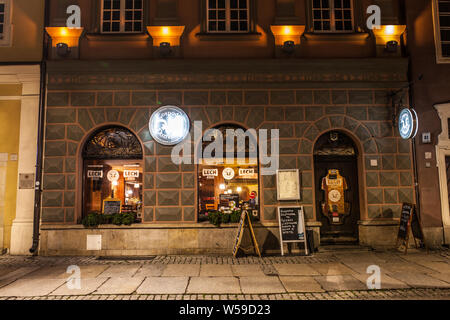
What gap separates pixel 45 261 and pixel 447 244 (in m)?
11.2

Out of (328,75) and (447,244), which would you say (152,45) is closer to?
(328,75)

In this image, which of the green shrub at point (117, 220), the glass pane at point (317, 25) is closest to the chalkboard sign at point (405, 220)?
the glass pane at point (317, 25)

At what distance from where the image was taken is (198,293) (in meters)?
5.50

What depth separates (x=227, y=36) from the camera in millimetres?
9172

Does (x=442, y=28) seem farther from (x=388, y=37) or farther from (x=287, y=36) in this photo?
(x=287, y=36)

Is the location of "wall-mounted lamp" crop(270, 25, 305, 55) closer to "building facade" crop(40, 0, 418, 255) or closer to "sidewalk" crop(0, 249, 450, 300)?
"building facade" crop(40, 0, 418, 255)

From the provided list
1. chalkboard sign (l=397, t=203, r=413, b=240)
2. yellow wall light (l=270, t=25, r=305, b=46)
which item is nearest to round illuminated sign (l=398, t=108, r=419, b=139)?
chalkboard sign (l=397, t=203, r=413, b=240)

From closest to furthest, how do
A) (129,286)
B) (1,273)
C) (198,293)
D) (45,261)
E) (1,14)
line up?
(198,293) < (129,286) < (1,273) < (45,261) < (1,14)

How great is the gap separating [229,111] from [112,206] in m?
4.50

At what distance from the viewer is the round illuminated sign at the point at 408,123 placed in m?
8.12

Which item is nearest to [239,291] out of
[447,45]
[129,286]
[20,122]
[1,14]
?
[129,286]

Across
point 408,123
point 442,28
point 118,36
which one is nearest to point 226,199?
point 408,123

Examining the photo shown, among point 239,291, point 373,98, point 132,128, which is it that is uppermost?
point 373,98

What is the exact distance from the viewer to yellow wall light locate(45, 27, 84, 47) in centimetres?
908
